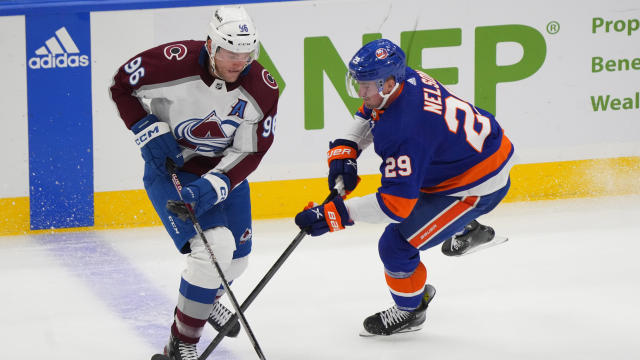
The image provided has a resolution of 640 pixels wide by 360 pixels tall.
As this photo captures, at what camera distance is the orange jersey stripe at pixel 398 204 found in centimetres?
322

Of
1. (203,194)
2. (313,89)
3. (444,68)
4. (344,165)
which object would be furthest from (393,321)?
(444,68)

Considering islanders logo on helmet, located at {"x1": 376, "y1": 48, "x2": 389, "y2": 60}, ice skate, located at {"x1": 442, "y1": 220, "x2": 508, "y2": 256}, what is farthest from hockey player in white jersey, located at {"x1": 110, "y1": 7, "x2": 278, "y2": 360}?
ice skate, located at {"x1": 442, "y1": 220, "x2": 508, "y2": 256}

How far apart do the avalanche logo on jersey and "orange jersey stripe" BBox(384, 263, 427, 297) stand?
0.85 meters

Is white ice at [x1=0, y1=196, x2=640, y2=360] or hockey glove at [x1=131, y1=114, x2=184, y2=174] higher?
hockey glove at [x1=131, y1=114, x2=184, y2=174]

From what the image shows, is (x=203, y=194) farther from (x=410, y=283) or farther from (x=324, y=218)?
(x=410, y=283)

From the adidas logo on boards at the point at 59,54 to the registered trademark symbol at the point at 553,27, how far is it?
2.59 m

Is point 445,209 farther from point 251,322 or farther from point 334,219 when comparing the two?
point 251,322

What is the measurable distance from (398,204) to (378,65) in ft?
1.53

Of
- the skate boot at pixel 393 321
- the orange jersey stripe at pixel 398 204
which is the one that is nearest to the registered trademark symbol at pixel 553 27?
the skate boot at pixel 393 321

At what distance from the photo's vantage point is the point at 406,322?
379cm

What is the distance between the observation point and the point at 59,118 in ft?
17.0

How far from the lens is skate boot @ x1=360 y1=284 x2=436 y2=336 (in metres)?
3.78

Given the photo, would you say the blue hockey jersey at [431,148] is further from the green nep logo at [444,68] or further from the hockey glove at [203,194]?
the green nep logo at [444,68]

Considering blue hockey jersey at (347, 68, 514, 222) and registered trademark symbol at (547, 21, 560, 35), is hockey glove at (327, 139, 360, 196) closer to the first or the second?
blue hockey jersey at (347, 68, 514, 222)
